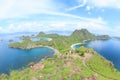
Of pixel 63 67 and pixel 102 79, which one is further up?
Answer: pixel 63 67

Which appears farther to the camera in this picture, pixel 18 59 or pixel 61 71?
pixel 18 59

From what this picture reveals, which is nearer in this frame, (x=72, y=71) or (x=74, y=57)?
(x=72, y=71)

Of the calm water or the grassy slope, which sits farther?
the calm water

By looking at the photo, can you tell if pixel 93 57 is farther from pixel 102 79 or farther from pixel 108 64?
pixel 102 79

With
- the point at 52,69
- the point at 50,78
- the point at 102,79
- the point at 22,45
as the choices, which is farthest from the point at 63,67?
the point at 22,45

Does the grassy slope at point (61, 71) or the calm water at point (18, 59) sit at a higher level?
the grassy slope at point (61, 71)

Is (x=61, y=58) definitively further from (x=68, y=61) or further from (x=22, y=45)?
(x=22, y=45)

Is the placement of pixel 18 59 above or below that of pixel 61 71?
below

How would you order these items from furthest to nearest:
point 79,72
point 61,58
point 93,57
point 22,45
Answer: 1. point 22,45
2. point 93,57
3. point 61,58
4. point 79,72

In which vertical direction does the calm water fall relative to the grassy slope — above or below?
below

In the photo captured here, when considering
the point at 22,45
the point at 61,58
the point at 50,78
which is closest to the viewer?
the point at 50,78

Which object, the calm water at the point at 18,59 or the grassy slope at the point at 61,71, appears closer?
the grassy slope at the point at 61,71
